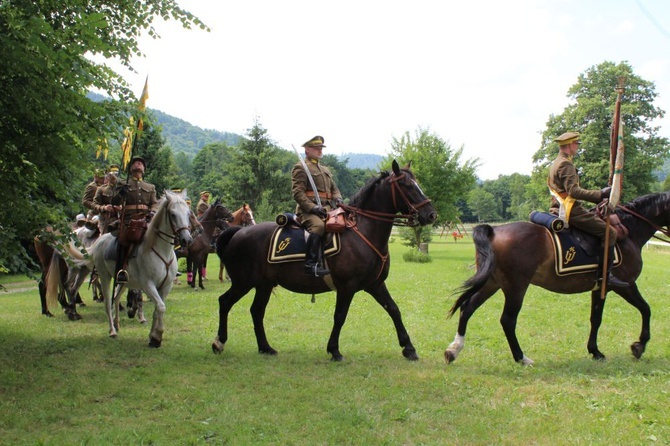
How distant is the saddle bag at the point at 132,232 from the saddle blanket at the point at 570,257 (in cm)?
704

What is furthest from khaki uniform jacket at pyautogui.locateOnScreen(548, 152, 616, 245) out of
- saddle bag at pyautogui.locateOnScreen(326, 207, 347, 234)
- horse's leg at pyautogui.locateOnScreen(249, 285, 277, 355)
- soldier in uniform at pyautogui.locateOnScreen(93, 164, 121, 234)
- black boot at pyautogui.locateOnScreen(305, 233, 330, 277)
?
soldier in uniform at pyautogui.locateOnScreen(93, 164, 121, 234)

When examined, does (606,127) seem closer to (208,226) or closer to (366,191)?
(208,226)

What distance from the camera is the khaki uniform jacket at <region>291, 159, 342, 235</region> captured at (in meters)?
9.05

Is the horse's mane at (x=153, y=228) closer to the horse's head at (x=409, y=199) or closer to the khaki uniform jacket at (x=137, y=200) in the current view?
the khaki uniform jacket at (x=137, y=200)

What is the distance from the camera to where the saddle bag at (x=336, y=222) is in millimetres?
8891

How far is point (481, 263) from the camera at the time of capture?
28.1 ft

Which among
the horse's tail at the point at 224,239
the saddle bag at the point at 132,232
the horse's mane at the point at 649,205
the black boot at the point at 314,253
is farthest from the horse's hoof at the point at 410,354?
the saddle bag at the point at 132,232

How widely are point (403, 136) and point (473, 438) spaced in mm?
35903

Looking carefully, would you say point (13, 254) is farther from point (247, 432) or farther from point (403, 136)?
point (403, 136)

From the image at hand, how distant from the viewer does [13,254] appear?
309 inches

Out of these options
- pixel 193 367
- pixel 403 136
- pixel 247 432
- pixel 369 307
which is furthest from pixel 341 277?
pixel 403 136

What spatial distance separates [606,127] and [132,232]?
38795 mm

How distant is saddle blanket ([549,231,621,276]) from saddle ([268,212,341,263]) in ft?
11.1

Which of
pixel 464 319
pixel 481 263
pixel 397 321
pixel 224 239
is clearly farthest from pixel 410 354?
pixel 224 239
